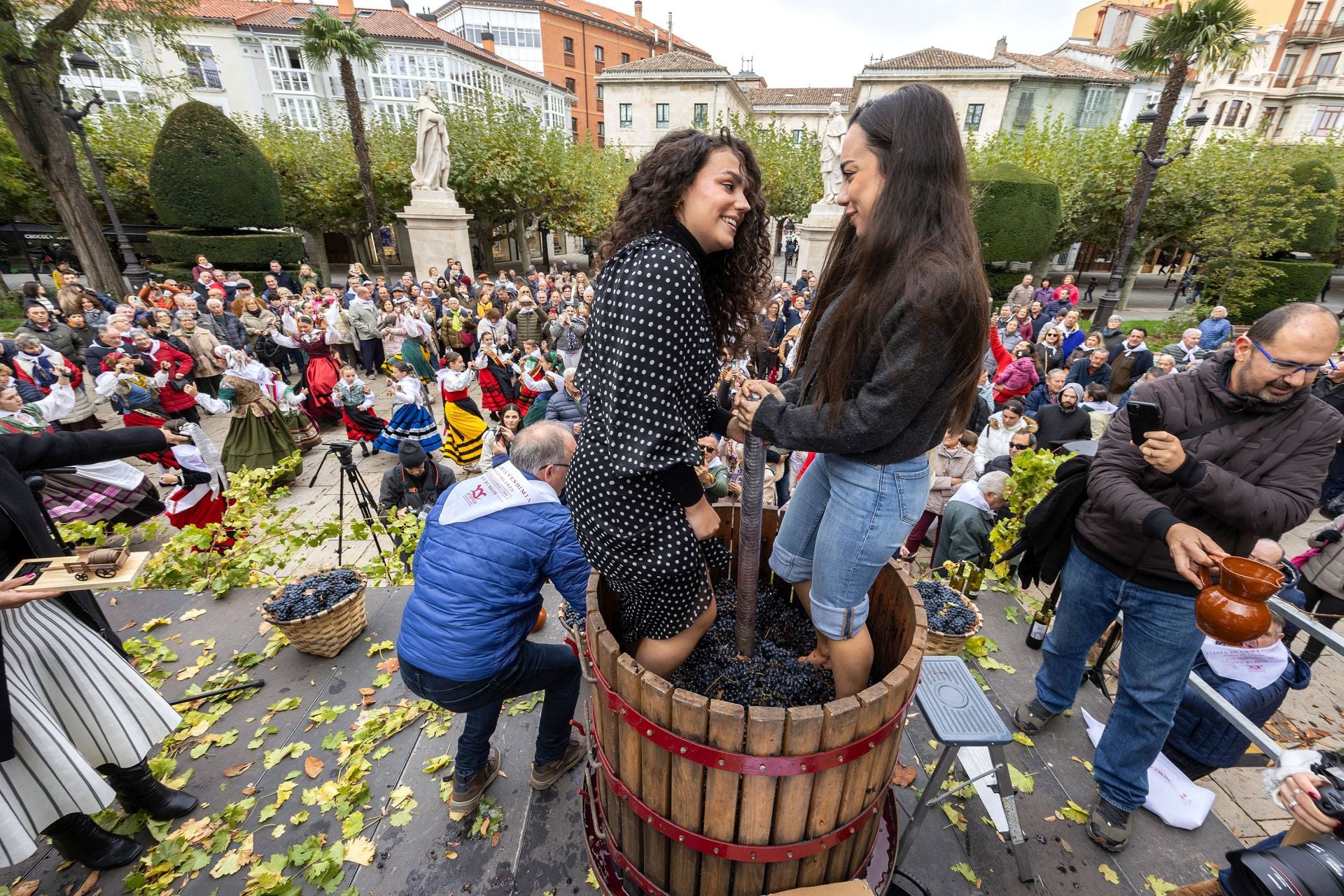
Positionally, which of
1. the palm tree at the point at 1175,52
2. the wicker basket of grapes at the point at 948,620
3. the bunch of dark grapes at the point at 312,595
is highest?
the palm tree at the point at 1175,52

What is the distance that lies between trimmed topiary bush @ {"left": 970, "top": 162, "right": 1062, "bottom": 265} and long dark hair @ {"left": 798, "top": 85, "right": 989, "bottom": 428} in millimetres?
20096

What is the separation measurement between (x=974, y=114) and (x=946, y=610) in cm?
3896

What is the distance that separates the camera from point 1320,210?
63.8ft

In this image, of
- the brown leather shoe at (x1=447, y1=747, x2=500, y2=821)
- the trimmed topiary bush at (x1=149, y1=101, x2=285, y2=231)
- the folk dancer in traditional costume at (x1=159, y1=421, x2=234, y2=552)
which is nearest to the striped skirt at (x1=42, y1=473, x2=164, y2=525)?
the folk dancer in traditional costume at (x1=159, y1=421, x2=234, y2=552)

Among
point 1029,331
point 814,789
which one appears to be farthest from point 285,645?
point 1029,331

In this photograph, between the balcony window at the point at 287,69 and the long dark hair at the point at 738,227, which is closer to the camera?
the long dark hair at the point at 738,227

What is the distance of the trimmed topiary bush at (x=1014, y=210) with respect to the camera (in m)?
18.6

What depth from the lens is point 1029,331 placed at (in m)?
11.8

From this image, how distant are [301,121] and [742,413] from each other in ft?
157

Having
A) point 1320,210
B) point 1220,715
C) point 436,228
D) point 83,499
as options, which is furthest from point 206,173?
point 1320,210

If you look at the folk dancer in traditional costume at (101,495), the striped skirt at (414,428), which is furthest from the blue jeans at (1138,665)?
the striped skirt at (414,428)

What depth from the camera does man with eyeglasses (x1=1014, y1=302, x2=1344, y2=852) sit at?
2.09m

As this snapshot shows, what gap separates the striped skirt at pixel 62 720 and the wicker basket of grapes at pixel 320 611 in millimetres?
769

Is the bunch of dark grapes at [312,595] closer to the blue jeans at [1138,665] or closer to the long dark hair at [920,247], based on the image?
the long dark hair at [920,247]
